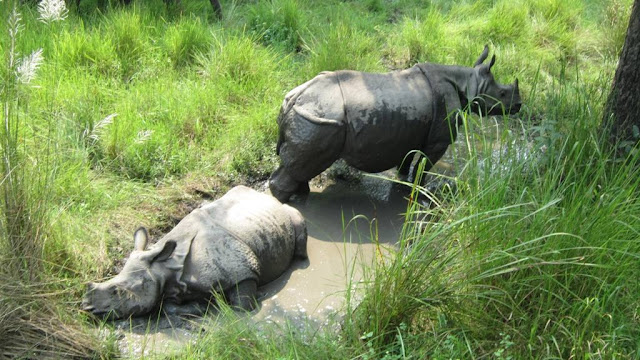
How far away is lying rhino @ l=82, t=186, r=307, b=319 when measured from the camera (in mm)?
4508

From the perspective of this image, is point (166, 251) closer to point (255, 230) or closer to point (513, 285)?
point (255, 230)

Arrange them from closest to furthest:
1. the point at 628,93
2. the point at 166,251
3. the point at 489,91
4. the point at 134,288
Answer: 1. the point at 134,288
2. the point at 166,251
3. the point at 628,93
4. the point at 489,91

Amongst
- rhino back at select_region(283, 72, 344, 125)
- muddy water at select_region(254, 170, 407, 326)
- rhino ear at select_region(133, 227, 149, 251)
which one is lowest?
muddy water at select_region(254, 170, 407, 326)

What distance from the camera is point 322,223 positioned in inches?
230

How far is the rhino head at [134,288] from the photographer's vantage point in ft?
14.7

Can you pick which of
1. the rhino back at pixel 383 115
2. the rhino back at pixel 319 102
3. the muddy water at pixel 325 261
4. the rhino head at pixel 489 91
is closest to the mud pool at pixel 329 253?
the muddy water at pixel 325 261

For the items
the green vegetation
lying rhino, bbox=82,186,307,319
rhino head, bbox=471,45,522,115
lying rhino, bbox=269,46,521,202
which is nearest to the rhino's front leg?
lying rhino, bbox=82,186,307,319

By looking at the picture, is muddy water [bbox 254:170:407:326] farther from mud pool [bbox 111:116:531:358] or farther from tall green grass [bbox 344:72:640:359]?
tall green grass [bbox 344:72:640:359]

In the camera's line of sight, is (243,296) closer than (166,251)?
No

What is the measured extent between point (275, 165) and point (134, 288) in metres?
2.35

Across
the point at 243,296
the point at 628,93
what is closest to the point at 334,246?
the point at 243,296

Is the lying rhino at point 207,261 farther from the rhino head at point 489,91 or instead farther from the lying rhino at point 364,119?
the rhino head at point 489,91

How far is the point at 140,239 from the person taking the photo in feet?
16.0

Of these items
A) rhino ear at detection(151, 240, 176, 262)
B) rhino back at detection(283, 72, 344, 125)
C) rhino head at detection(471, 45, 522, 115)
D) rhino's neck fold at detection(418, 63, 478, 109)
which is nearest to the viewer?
rhino ear at detection(151, 240, 176, 262)
